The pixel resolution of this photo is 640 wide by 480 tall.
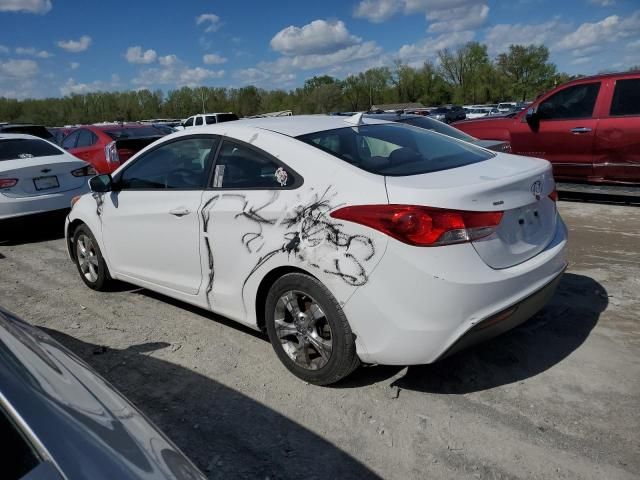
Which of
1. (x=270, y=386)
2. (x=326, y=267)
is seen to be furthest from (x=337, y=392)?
(x=326, y=267)

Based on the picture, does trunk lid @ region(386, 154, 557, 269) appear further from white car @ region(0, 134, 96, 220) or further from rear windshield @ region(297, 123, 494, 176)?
white car @ region(0, 134, 96, 220)

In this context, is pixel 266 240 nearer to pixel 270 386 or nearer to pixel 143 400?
pixel 270 386

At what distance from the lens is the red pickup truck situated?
24.9 ft

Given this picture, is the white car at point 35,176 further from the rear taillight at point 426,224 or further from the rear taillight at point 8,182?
the rear taillight at point 426,224

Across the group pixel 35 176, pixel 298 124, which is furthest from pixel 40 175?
pixel 298 124

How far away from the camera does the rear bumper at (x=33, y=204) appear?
7.39 m

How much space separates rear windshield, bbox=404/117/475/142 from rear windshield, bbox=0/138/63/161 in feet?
17.8

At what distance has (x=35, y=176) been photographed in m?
7.63

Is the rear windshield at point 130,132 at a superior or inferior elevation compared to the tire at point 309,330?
superior

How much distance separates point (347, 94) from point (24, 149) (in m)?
91.3

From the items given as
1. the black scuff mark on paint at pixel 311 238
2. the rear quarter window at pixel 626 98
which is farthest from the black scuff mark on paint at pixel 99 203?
the rear quarter window at pixel 626 98

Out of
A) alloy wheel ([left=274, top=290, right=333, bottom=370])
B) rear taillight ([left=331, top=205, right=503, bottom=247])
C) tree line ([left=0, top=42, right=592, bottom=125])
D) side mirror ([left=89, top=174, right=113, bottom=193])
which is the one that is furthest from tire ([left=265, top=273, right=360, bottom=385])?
tree line ([left=0, top=42, right=592, bottom=125])

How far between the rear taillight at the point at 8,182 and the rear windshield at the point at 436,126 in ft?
18.4

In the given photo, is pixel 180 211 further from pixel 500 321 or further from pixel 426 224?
pixel 500 321
